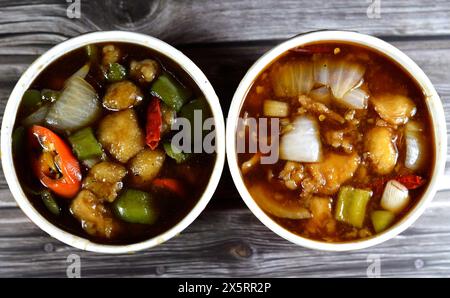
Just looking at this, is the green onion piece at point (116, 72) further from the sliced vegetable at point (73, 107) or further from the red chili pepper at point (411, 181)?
the red chili pepper at point (411, 181)

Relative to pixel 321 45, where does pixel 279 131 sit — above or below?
below

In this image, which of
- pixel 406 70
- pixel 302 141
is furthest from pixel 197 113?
pixel 406 70

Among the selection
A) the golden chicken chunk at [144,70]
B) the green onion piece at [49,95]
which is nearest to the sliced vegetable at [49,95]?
the green onion piece at [49,95]

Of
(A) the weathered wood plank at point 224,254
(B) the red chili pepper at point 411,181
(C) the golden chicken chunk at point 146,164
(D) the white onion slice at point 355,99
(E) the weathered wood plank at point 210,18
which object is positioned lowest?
(A) the weathered wood plank at point 224,254
